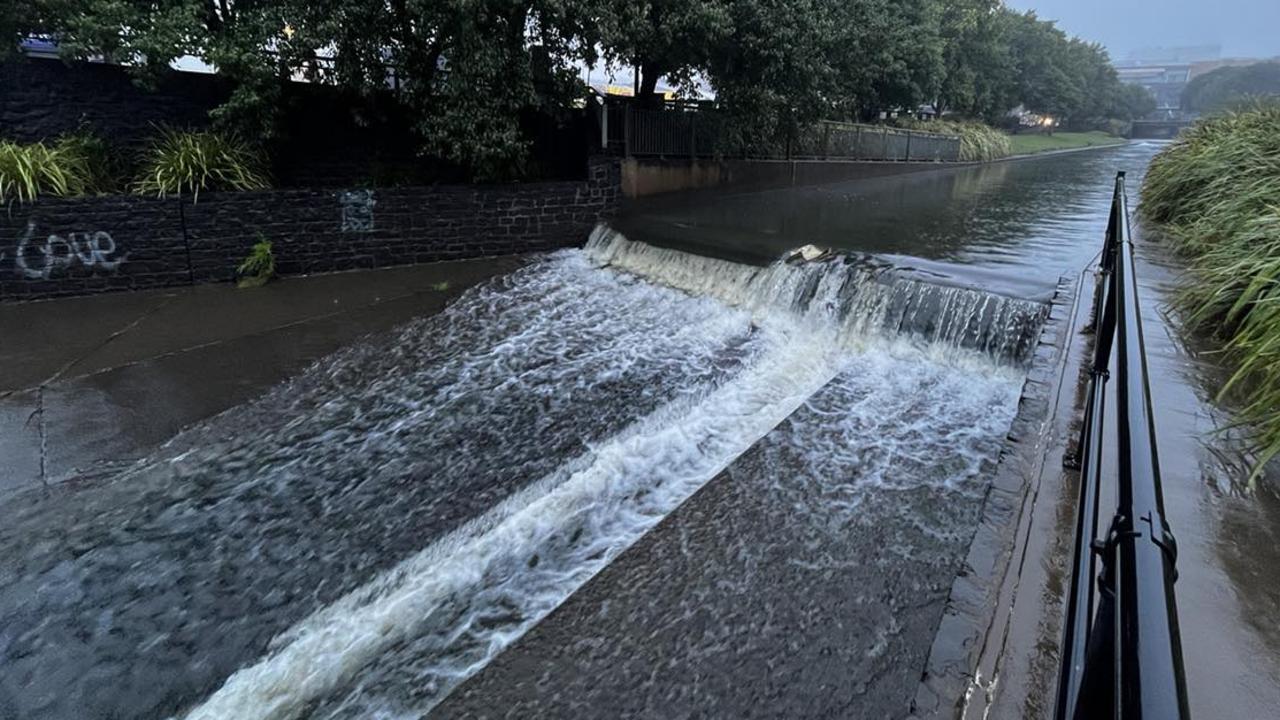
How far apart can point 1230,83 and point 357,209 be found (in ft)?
329

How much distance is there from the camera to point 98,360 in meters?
6.46

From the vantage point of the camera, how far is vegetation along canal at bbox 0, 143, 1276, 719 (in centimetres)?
314

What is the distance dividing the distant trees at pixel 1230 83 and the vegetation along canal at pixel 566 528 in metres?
78.7

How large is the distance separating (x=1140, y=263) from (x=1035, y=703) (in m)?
6.54

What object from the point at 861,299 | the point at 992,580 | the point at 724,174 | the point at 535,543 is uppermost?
the point at 724,174

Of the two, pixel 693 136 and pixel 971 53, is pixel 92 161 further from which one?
pixel 971 53

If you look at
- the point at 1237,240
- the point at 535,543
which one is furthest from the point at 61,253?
the point at 1237,240

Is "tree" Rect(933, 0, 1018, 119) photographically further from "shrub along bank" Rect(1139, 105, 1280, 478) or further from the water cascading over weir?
the water cascading over weir

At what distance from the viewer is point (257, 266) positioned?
9.09 metres

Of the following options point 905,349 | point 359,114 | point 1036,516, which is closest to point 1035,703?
point 1036,516

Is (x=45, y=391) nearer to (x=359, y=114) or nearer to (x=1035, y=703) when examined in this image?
(x=359, y=114)

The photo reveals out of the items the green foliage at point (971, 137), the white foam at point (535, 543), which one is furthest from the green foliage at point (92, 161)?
the green foliage at point (971, 137)

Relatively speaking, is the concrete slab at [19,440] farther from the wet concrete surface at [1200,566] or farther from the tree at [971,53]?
the tree at [971,53]

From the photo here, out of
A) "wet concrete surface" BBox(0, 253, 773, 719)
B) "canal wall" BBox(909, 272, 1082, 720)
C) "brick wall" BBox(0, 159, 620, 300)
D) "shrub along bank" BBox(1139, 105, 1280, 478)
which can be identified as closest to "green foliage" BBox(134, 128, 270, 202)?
"brick wall" BBox(0, 159, 620, 300)
